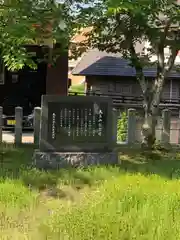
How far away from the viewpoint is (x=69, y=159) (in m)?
8.88

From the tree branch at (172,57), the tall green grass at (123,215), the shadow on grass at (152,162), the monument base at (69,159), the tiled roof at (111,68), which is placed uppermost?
the tiled roof at (111,68)

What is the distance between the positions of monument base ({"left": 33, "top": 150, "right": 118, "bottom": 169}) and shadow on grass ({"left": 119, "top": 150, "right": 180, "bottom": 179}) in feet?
1.33

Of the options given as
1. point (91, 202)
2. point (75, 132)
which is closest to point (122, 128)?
point (75, 132)

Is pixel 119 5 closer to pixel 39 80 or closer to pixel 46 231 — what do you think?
pixel 46 231

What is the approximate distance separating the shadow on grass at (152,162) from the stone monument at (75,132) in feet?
1.98

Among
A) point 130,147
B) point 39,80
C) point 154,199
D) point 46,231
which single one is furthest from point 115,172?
point 39,80

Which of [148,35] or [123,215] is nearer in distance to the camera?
[123,215]

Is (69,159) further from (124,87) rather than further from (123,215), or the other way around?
(124,87)

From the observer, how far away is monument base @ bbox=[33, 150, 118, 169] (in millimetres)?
8781

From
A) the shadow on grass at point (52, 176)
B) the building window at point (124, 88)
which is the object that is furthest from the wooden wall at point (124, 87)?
the shadow on grass at point (52, 176)

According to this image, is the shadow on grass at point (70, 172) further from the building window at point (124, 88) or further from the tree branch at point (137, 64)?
the building window at point (124, 88)

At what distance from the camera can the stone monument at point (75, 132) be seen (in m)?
8.90

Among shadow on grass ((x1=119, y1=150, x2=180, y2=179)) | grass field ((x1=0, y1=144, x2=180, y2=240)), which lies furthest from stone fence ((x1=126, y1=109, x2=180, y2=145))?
grass field ((x1=0, y1=144, x2=180, y2=240))

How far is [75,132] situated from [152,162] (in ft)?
6.19
